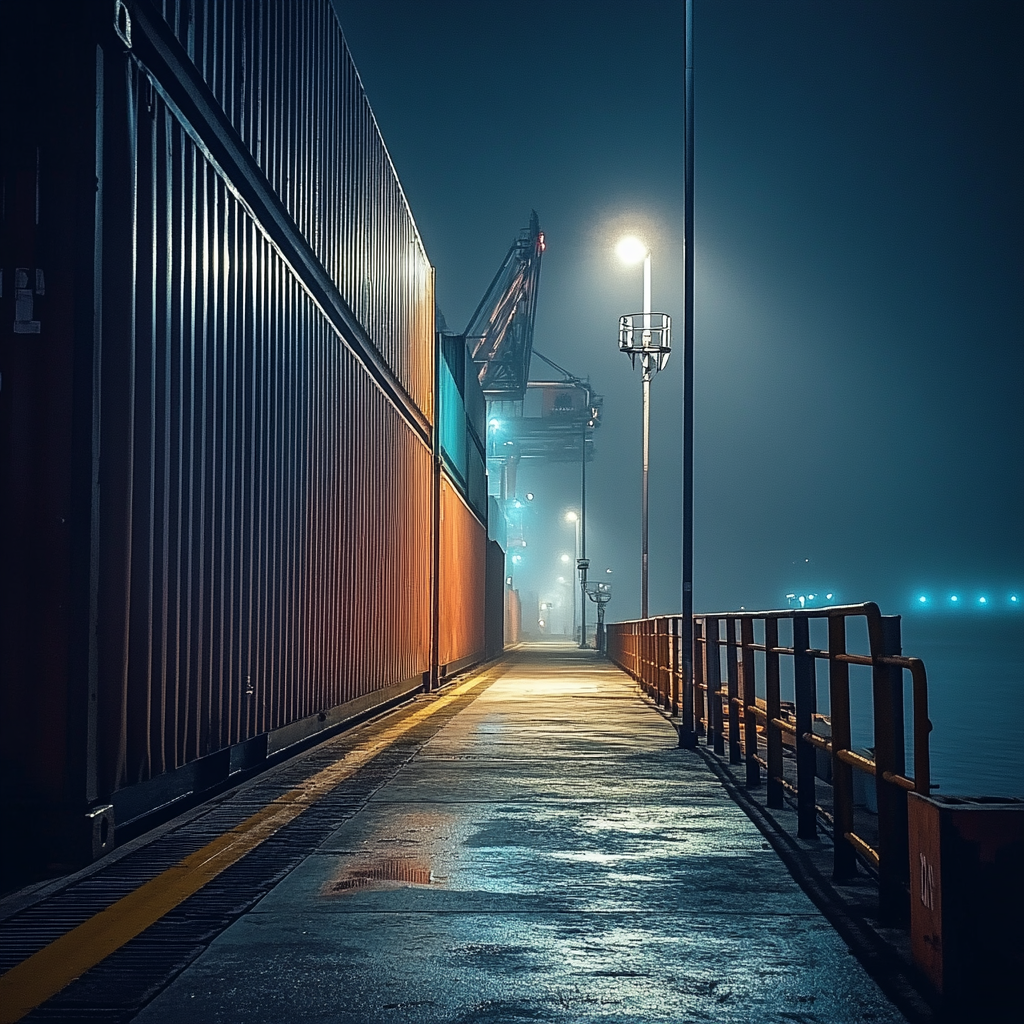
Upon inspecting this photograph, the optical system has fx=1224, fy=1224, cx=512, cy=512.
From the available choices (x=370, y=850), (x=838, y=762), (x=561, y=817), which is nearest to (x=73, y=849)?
(x=370, y=850)

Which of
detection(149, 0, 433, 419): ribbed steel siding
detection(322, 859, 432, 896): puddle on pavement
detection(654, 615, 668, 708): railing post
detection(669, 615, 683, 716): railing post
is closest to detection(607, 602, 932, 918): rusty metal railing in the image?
detection(322, 859, 432, 896): puddle on pavement

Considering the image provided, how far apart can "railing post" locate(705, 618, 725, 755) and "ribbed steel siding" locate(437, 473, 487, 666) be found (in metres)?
10.9

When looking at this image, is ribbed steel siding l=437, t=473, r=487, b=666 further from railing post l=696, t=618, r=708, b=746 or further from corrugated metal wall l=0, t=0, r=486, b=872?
corrugated metal wall l=0, t=0, r=486, b=872

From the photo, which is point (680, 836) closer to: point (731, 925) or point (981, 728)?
point (731, 925)

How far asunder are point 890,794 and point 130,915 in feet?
9.59

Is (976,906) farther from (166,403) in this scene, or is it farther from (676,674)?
(676,674)

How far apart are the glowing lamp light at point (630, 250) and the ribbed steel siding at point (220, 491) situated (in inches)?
474

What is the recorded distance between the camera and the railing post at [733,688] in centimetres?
907

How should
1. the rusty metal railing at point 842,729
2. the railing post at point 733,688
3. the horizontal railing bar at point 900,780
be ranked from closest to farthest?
the horizontal railing bar at point 900,780 < the rusty metal railing at point 842,729 < the railing post at point 733,688

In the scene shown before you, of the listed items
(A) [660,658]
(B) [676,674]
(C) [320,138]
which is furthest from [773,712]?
(A) [660,658]

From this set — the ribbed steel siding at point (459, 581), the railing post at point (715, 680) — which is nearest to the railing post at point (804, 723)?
the railing post at point (715, 680)

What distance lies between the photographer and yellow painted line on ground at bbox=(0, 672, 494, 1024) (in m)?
3.79

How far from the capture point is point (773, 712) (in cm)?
704

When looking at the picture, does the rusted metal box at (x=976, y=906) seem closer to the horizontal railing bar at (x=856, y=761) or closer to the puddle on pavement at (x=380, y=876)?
the horizontal railing bar at (x=856, y=761)
